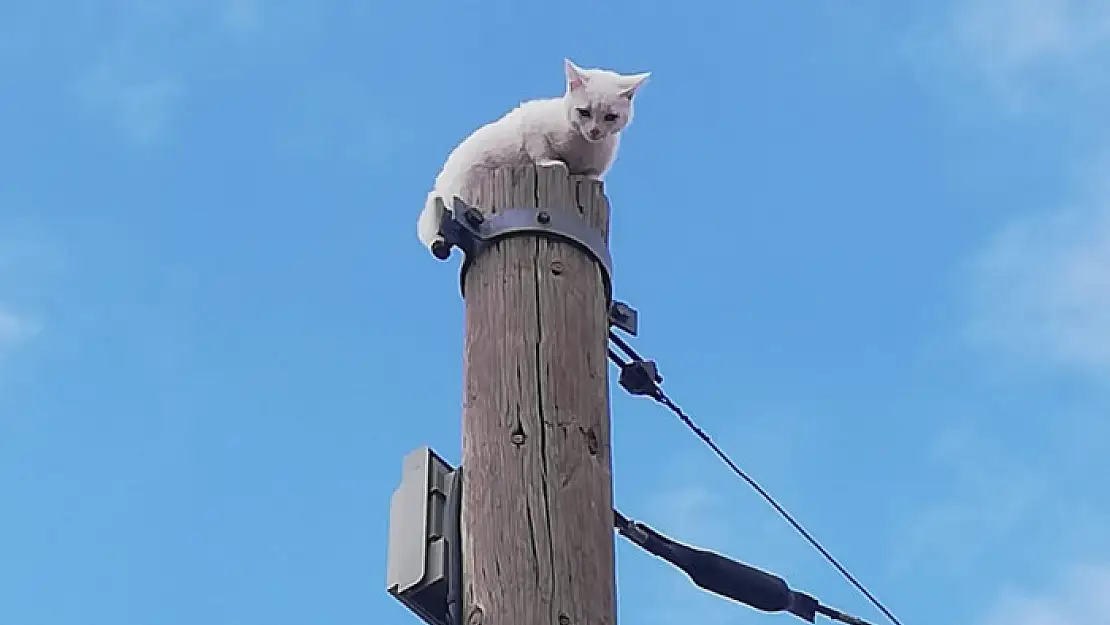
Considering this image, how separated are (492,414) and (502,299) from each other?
25 centimetres

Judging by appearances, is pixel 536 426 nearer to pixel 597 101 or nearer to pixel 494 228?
pixel 494 228

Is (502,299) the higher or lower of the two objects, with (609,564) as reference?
higher

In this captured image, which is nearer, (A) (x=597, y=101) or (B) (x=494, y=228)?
(B) (x=494, y=228)

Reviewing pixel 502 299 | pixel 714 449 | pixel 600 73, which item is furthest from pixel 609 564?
pixel 600 73

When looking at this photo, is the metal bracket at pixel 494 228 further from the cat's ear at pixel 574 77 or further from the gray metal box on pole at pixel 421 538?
the cat's ear at pixel 574 77

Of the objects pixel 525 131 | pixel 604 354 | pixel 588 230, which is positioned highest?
pixel 525 131

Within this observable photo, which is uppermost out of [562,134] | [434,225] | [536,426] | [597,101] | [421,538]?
A: [597,101]

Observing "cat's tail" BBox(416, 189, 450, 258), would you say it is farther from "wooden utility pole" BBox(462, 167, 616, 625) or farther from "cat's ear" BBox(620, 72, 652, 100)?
"cat's ear" BBox(620, 72, 652, 100)

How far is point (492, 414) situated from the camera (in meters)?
2.79

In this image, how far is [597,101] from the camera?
499 centimetres

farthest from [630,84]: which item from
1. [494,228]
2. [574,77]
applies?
[494,228]

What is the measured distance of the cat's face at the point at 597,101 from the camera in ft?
15.6

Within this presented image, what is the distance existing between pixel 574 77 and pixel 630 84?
386 millimetres

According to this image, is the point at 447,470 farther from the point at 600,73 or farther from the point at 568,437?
the point at 600,73
